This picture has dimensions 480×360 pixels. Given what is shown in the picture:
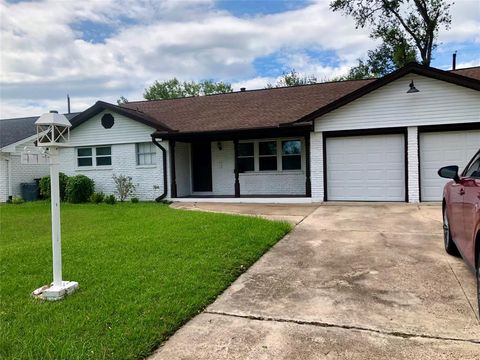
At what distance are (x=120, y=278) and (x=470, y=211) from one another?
4.09 meters

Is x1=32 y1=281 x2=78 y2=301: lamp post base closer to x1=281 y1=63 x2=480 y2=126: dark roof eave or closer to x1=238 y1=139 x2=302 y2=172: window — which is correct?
x1=281 y1=63 x2=480 y2=126: dark roof eave

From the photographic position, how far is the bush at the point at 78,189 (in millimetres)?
15867

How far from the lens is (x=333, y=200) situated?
44.7 feet

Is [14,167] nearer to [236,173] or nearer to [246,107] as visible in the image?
[236,173]

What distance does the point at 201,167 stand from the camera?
1736 centimetres

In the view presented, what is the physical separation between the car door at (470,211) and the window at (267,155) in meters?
11.2

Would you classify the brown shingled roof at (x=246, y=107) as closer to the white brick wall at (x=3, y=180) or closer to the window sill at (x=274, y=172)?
the window sill at (x=274, y=172)

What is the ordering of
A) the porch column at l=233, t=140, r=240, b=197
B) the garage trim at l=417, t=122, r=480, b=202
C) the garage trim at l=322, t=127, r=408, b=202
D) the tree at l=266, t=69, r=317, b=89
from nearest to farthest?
the garage trim at l=417, t=122, r=480, b=202, the garage trim at l=322, t=127, r=408, b=202, the porch column at l=233, t=140, r=240, b=197, the tree at l=266, t=69, r=317, b=89

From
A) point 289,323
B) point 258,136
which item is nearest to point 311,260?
point 289,323

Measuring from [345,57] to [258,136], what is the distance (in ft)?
59.3

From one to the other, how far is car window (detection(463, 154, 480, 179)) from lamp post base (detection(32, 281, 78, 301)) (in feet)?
15.5

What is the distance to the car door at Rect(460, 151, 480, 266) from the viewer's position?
391cm

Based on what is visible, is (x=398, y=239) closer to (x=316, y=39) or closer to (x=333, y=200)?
(x=333, y=200)

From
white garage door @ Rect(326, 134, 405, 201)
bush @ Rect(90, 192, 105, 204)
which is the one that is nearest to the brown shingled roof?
white garage door @ Rect(326, 134, 405, 201)
